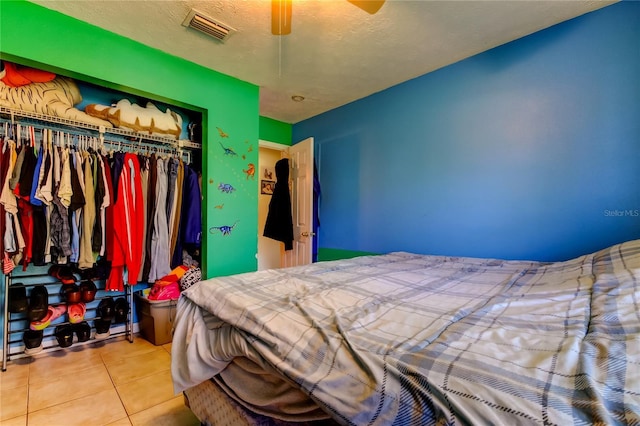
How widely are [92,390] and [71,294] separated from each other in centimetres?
83

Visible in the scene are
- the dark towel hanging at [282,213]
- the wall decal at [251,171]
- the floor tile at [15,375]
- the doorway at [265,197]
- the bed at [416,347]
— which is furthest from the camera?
the doorway at [265,197]

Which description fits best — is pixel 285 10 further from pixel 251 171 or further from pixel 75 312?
pixel 75 312

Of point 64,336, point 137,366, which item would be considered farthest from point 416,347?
point 64,336

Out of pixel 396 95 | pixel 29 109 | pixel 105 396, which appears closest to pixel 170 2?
pixel 29 109

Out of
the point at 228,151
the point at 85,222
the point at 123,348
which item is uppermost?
the point at 228,151

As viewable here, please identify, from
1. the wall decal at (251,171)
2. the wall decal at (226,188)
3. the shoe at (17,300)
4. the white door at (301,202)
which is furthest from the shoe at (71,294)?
the white door at (301,202)

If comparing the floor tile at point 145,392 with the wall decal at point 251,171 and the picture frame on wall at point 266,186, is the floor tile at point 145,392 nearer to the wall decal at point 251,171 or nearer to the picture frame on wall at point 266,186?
the wall decal at point 251,171

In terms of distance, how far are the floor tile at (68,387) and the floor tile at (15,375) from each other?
112mm

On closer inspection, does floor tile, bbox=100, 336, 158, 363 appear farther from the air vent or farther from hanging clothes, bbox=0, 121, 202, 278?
the air vent

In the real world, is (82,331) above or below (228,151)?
below

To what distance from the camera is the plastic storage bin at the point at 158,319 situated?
7.66 feet

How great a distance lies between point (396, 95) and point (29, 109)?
299 cm

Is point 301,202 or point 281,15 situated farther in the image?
point 301,202

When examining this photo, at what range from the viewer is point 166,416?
1465 mm
